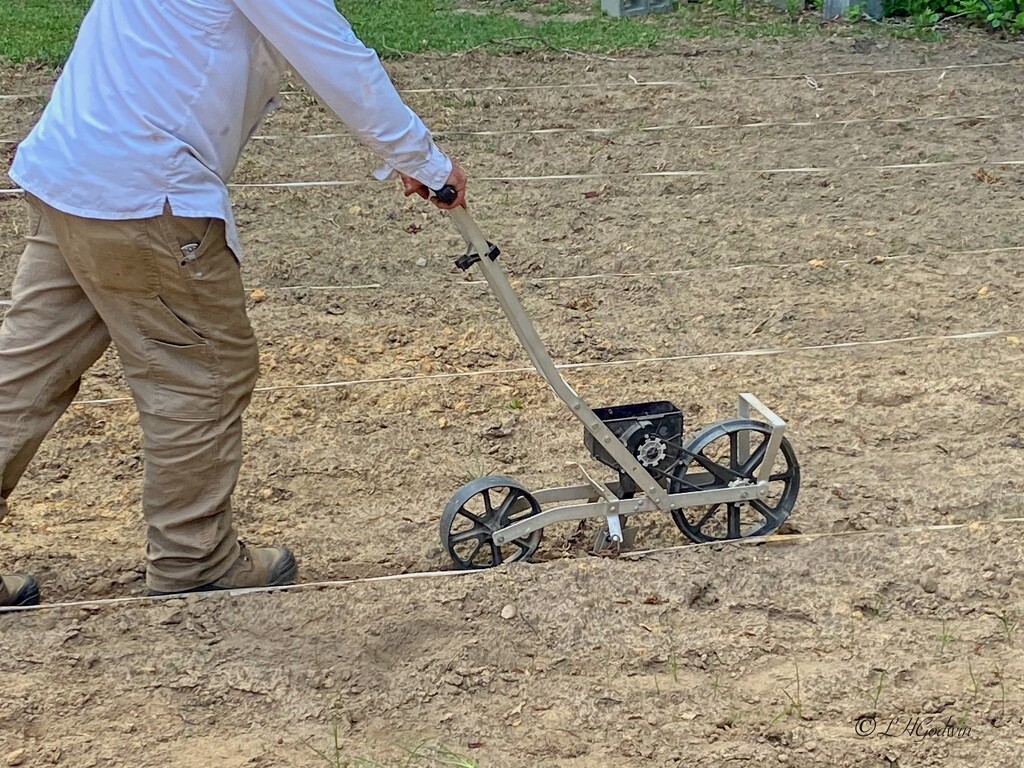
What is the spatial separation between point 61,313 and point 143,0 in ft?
2.65

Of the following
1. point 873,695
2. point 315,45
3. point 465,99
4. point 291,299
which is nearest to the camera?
point 315,45

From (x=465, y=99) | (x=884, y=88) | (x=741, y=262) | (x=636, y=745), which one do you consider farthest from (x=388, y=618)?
(x=884, y=88)

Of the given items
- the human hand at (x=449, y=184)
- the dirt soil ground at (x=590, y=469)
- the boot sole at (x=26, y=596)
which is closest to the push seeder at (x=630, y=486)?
the dirt soil ground at (x=590, y=469)

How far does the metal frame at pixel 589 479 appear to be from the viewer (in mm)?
3225

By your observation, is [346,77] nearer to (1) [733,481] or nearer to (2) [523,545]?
(2) [523,545]

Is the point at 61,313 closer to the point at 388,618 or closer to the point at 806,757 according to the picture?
the point at 388,618

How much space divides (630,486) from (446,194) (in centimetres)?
100

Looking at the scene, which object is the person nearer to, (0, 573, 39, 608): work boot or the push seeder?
(0, 573, 39, 608): work boot

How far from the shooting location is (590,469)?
4.27 metres

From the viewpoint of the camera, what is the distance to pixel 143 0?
2773mm

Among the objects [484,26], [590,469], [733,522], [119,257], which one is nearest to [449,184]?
[119,257]

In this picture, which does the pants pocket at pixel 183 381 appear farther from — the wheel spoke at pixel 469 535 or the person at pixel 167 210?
the wheel spoke at pixel 469 535

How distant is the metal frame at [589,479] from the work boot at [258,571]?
1.96ft

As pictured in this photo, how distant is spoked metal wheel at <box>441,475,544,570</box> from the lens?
3.43 m
